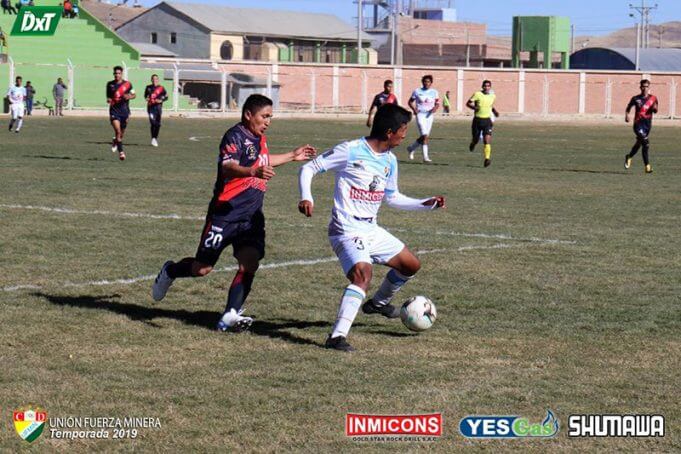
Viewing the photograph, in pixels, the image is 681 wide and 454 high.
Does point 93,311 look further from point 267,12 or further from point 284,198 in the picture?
point 267,12

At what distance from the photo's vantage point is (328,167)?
8945 millimetres

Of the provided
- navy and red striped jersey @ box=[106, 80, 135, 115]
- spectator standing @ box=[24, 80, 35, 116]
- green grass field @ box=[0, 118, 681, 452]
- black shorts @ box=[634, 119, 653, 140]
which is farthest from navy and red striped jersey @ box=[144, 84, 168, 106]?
spectator standing @ box=[24, 80, 35, 116]

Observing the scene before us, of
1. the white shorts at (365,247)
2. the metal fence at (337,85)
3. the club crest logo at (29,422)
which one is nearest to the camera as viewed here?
the club crest logo at (29,422)

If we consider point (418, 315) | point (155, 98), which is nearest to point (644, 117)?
point (155, 98)

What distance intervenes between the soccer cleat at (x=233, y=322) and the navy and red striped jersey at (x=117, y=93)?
20.1 metres

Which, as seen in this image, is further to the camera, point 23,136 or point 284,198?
point 23,136

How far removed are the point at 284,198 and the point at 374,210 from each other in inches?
413

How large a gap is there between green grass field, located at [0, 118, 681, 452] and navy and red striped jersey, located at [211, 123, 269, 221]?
880mm

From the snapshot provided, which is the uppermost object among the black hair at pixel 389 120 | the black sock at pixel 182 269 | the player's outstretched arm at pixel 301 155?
the black hair at pixel 389 120

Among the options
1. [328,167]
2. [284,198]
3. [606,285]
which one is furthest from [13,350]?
[284,198]

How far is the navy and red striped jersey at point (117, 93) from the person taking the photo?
93.8 feet

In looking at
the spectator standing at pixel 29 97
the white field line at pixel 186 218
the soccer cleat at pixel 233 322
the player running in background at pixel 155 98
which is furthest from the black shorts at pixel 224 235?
the spectator standing at pixel 29 97

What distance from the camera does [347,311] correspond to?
862 centimetres

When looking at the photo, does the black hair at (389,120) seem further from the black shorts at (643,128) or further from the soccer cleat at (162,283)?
the black shorts at (643,128)
